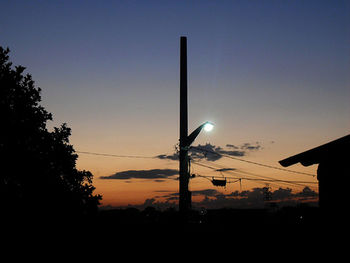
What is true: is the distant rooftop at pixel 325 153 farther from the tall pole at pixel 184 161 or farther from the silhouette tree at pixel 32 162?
the silhouette tree at pixel 32 162

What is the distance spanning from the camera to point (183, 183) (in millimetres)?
19688

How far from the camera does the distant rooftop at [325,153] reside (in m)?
8.58

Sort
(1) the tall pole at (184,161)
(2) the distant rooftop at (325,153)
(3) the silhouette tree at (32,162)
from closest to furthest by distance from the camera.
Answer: (2) the distant rooftop at (325,153)
(1) the tall pole at (184,161)
(3) the silhouette tree at (32,162)

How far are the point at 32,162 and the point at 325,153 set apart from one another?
64.8 ft

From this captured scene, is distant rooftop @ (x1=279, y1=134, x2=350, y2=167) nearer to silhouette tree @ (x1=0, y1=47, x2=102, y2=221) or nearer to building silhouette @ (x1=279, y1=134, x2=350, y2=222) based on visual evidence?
building silhouette @ (x1=279, y1=134, x2=350, y2=222)

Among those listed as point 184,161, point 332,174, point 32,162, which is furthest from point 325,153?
point 32,162

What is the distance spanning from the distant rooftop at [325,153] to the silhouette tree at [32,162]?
17.7 meters

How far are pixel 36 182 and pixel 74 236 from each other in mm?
6673

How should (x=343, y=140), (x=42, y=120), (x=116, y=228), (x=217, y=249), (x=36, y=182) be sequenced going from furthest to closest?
(x=42, y=120), (x=36, y=182), (x=116, y=228), (x=217, y=249), (x=343, y=140)

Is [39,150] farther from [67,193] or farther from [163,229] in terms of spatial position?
[163,229]

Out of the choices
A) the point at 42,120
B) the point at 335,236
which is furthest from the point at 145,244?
the point at 42,120

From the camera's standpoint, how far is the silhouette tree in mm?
22953

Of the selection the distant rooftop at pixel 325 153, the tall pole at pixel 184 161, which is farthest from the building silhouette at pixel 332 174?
the tall pole at pixel 184 161

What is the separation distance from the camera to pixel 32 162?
944 inches
